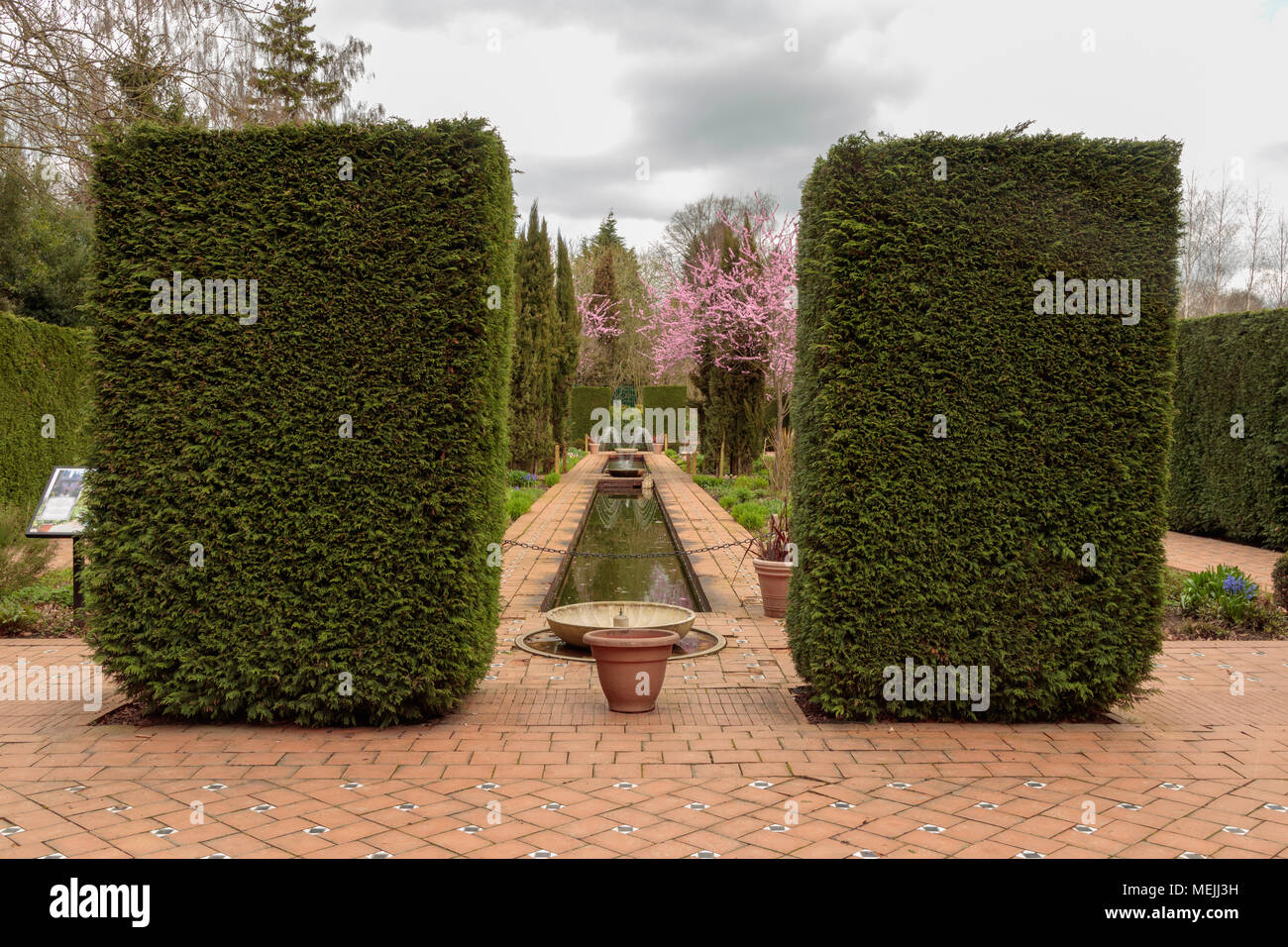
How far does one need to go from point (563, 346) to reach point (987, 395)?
1956cm

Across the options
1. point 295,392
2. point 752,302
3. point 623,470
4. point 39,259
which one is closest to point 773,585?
point 295,392

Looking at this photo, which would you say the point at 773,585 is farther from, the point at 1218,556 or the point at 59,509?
the point at 1218,556

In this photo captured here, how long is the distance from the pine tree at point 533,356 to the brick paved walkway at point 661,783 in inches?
556

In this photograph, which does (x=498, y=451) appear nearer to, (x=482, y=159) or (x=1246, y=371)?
(x=482, y=159)

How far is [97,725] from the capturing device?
4.84 metres

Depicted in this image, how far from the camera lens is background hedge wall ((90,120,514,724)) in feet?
15.3

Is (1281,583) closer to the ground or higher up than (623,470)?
closer to the ground

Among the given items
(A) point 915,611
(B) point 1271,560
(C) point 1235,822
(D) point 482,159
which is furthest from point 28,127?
(B) point 1271,560

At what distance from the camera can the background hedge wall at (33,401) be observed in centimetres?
1197

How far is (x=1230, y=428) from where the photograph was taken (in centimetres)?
1256
